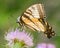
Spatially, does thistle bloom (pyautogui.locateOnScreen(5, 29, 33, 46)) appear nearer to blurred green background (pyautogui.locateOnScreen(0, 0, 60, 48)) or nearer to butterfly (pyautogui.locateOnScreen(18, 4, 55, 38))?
butterfly (pyautogui.locateOnScreen(18, 4, 55, 38))

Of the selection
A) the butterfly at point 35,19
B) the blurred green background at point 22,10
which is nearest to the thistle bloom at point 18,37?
the butterfly at point 35,19

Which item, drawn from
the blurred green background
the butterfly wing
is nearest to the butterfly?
the butterfly wing

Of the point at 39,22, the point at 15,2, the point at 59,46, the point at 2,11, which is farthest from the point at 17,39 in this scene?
the point at 15,2

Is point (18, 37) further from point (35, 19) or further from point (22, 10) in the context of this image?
point (22, 10)

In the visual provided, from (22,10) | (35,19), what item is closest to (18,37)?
(35,19)

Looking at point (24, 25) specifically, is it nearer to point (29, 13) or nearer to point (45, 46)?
point (29, 13)

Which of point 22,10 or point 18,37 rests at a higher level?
point 22,10

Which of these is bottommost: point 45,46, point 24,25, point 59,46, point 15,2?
point 45,46

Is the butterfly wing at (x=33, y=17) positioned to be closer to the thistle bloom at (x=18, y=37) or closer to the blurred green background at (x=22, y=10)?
the thistle bloom at (x=18, y=37)
